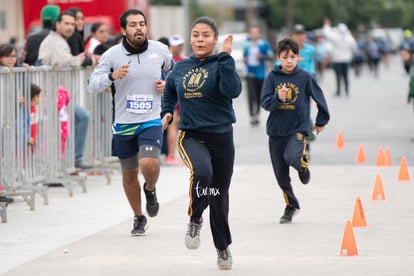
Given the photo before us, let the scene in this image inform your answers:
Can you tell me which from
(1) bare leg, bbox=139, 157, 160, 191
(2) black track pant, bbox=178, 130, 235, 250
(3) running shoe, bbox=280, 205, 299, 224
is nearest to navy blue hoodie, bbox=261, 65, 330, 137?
(3) running shoe, bbox=280, 205, 299, 224

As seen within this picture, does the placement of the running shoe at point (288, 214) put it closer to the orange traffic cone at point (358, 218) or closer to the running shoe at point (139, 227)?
the orange traffic cone at point (358, 218)

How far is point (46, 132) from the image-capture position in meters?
14.0

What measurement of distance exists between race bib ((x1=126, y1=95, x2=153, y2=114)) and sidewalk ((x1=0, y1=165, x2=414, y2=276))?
3.61 ft

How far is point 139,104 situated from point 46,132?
11.4 feet

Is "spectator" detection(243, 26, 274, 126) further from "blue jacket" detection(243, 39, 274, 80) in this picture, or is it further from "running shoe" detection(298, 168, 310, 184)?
"running shoe" detection(298, 168, 310, 184)

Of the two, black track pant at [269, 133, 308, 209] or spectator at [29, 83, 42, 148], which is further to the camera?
spectator at [29, 83, 42, 148]

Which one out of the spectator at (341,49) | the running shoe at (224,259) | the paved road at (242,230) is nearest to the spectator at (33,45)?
the paved road at (242,230)

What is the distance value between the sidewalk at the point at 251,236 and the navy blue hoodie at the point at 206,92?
1.08m

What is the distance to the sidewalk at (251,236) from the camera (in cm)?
918

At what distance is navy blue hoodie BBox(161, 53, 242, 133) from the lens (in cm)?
871

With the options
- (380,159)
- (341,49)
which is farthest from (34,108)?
(341,49)

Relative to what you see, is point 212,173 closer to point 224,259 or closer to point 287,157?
point 224,259

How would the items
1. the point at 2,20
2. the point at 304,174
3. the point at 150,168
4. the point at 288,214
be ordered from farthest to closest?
1. the point at 2,20
2. the point at 304,174
3. the point at 288,214
4. the point at 150,168

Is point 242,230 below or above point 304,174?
below
